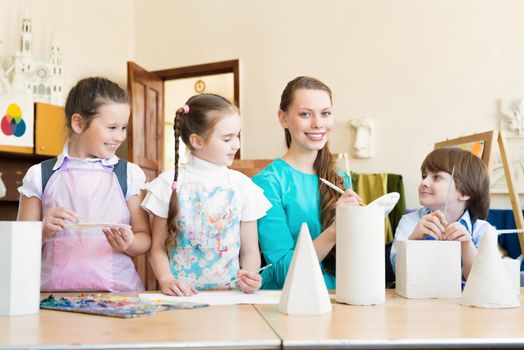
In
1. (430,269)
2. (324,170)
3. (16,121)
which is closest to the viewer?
(430,269)

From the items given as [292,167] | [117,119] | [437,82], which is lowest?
[292,167]

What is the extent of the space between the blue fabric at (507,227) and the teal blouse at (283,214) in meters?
2.51

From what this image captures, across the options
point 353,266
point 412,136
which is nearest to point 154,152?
point 412,136

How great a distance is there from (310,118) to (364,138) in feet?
9.96

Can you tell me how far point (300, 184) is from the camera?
1.73 metres

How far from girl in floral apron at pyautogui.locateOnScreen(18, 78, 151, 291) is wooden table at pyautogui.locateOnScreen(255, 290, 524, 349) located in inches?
26.4

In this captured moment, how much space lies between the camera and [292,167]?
1765 millimetres

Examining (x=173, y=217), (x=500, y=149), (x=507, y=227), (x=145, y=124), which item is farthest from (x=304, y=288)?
(x=145, y=124)

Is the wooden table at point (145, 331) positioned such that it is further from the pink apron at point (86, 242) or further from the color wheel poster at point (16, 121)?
the color wheel poster at point (16, 121)

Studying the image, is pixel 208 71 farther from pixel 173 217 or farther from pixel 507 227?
pixel 173 217

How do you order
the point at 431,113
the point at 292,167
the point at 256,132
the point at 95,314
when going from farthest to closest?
the point at 256,132, the point at 431,113, the point at 292,167, the point at 95,314

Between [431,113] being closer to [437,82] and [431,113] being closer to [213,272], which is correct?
[437,82]

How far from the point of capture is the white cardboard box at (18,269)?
1029mm

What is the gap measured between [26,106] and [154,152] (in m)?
1.44
